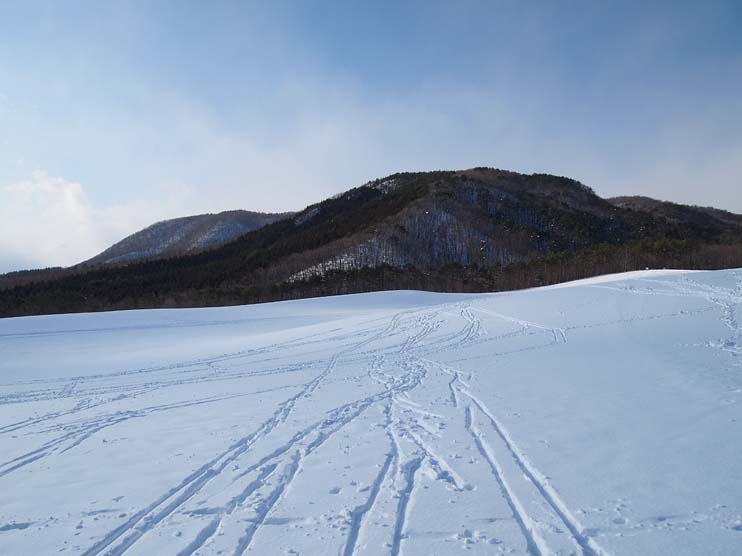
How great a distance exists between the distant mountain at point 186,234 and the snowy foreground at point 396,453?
137 m

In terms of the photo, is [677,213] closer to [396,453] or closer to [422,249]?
[422,249]

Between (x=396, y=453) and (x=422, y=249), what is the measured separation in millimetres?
68364

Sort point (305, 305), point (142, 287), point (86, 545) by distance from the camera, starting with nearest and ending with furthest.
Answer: point (86, 545) → point (305, 305) → point (142, 287)

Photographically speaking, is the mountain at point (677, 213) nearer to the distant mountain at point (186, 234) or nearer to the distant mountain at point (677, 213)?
the distant mountain at point (677, 213)

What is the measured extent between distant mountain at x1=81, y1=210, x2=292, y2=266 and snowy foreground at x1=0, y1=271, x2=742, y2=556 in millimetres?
137361

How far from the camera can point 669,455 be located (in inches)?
186

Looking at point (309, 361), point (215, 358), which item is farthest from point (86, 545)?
point (215, 358)

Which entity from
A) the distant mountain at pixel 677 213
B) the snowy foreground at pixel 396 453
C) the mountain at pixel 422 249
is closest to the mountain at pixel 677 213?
the distant mountain at pixel 677 213

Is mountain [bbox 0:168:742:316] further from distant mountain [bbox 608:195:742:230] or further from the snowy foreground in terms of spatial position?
the snowy foreground

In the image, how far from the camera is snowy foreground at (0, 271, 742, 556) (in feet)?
11.5

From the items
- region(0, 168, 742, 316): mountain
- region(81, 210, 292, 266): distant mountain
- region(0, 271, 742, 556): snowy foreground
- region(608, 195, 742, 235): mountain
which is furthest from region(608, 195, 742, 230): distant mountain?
region(0, 271, 742, 556): snowy foreground

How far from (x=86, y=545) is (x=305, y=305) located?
30098mm

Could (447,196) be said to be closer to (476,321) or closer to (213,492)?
(476,321)

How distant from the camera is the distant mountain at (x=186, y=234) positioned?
144 meters
